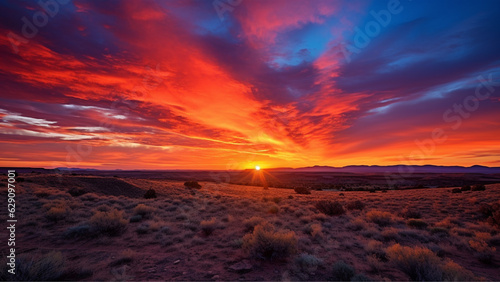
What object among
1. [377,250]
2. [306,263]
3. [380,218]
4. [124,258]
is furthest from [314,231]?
[124,258]

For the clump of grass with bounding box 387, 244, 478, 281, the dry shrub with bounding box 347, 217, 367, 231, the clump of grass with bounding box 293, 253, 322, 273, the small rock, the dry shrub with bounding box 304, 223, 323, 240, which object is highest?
the clump of grass with bounding box 387, 244, 478, 281

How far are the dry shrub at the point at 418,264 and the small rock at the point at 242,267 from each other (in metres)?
4.30

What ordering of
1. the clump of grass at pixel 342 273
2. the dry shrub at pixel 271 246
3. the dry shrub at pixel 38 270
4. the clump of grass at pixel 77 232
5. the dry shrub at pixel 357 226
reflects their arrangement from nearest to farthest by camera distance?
the dry shrub at pixel 38 270
the clump of grass at pixel 342 273
the dry shrub at pixel 271 246
the clump of grass at pixel 77 232
the dry shrub at pixel 357 226

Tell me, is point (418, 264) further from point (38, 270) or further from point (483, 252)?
point (38, 270)

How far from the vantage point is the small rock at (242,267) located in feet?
20.2

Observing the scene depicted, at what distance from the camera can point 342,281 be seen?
536cm

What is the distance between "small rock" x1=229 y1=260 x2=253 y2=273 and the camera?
6.16 metres

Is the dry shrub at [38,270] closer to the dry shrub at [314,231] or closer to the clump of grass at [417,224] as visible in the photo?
the dry shrub at [314,231]

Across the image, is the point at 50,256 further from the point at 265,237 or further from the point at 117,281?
the point at 265,237

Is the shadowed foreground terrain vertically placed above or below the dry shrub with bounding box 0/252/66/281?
below

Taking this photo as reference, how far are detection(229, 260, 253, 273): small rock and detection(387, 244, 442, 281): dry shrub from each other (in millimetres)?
4305

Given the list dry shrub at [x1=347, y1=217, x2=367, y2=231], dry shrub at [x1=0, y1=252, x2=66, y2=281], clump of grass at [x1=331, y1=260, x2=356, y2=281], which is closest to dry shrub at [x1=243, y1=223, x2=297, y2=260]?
clump of grass at [x1=331, y1=260, x2=356, y2=281]

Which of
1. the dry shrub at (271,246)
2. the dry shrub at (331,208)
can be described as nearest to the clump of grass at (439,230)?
the dry shrub at (331,208)

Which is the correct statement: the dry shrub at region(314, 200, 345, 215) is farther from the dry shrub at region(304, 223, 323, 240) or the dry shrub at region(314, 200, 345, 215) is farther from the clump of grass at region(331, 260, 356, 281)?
the clump of grass at region(331, 260, 356, 281)
